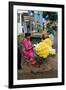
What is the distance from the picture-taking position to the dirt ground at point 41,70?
2186mm

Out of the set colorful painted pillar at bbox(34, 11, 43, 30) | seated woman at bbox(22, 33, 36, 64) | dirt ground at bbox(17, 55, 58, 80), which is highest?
colorful painted pillar at bbox(34, 11, 43, 30)

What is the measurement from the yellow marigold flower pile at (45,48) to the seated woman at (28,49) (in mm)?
57

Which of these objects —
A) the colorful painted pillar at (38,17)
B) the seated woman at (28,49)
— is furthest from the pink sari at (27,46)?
the colorful painted pillar at (38,17)

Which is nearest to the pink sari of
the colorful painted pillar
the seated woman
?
the seated woman

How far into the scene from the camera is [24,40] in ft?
7.20

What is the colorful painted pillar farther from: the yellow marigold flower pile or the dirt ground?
the dirt ground

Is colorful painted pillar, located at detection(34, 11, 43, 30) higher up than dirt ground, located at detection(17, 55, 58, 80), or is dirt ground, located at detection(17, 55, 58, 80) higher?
colorful painted pillar, located at detection(34, 11, 43, 30)

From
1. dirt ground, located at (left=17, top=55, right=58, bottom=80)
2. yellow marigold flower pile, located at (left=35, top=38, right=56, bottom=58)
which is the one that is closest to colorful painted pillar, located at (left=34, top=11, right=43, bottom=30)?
yellow marigold flower pile, located at (left=35, top=38, right=56, bottom=58)

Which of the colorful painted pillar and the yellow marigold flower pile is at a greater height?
the colorful painted pillar

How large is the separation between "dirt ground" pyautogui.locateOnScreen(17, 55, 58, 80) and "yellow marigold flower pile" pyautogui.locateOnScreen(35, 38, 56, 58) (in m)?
0.06

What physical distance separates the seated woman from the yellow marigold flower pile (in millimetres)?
57

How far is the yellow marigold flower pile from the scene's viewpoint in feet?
7.32

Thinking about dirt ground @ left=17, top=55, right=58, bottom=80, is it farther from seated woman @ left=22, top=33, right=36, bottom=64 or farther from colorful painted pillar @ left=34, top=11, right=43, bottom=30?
colorful painted pillar @ left=34, top=11, right=43, bottom=30

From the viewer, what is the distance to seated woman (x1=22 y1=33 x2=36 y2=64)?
219cm
